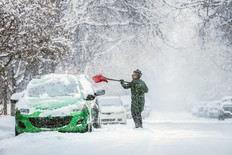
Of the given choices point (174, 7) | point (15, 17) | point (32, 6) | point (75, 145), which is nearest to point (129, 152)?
point (75, 145)

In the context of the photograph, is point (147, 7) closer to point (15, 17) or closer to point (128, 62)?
point (128, 62)

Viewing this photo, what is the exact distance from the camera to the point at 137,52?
30094 mm

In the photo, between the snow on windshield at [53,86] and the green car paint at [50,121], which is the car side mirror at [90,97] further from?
the green car paint at [50,121]

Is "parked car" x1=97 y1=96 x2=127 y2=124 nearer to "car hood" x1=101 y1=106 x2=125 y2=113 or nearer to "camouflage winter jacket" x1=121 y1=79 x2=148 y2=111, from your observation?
"car hood" x1=101 y1=106 x2=125 y2=113

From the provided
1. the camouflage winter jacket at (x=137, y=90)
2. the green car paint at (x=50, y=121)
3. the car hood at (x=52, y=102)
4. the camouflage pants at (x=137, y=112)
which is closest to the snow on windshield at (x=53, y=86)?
the car hood at (x=52, y=102)

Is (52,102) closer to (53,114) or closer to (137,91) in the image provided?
(53,114)

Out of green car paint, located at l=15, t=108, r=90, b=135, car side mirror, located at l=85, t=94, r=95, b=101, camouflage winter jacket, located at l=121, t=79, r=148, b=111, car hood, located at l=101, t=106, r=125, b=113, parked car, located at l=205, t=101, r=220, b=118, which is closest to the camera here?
green car paint, located at l=15, t=108, r=90, b=135

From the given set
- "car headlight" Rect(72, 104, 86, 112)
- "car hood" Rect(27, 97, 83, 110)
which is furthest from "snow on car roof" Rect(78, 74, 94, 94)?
"car headlight" Rect(72, 104, 86, 112)

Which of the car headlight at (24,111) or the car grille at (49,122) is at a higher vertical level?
the car headlight at (24,111)

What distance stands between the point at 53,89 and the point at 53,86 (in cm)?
20

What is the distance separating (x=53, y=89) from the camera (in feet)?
→ 44.9

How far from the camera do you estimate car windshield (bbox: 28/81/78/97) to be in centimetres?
1336

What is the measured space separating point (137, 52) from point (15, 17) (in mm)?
13096

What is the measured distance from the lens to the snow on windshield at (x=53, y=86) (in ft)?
44.0
